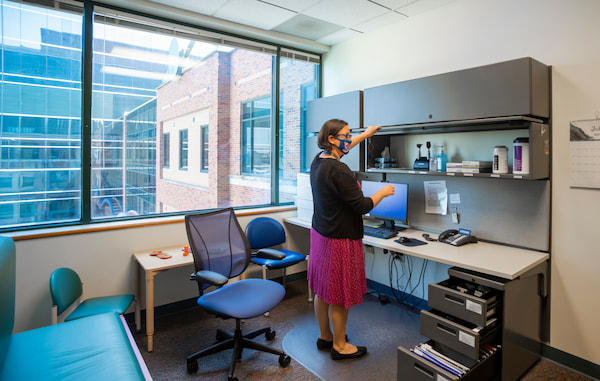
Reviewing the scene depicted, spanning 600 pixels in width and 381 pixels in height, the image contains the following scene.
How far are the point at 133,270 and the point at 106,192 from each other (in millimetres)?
722

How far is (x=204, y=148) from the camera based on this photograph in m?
3.80

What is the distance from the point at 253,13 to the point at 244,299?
255 centimetres

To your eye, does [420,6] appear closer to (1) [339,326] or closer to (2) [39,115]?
(1) [339,326]

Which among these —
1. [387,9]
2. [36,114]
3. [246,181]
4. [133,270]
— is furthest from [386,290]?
[36,114]

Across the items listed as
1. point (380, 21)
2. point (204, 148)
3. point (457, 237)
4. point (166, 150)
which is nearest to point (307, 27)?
point (380, 21)

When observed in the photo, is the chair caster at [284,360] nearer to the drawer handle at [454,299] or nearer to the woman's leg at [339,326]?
the woman's leg at [339,326]

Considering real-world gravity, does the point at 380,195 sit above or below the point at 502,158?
below

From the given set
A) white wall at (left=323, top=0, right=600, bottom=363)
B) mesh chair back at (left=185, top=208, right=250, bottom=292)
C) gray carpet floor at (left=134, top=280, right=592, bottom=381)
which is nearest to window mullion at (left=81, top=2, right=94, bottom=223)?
mesh chair back at (left=185, top=208, right=250, bottom=292)

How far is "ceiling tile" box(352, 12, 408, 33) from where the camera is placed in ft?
10.5

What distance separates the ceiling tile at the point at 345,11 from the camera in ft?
9.77

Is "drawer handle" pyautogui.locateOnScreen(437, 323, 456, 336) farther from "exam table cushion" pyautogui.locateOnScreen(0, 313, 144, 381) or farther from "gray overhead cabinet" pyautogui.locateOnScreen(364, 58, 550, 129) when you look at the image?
"exam table cushion" pyautogui.locateOnScreen(0, 313, 144, 381)

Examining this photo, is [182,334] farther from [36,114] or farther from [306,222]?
[36,114]

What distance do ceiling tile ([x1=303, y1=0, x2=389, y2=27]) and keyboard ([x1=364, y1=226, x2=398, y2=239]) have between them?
194 centimetres

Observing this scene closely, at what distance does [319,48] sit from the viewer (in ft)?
13.4
